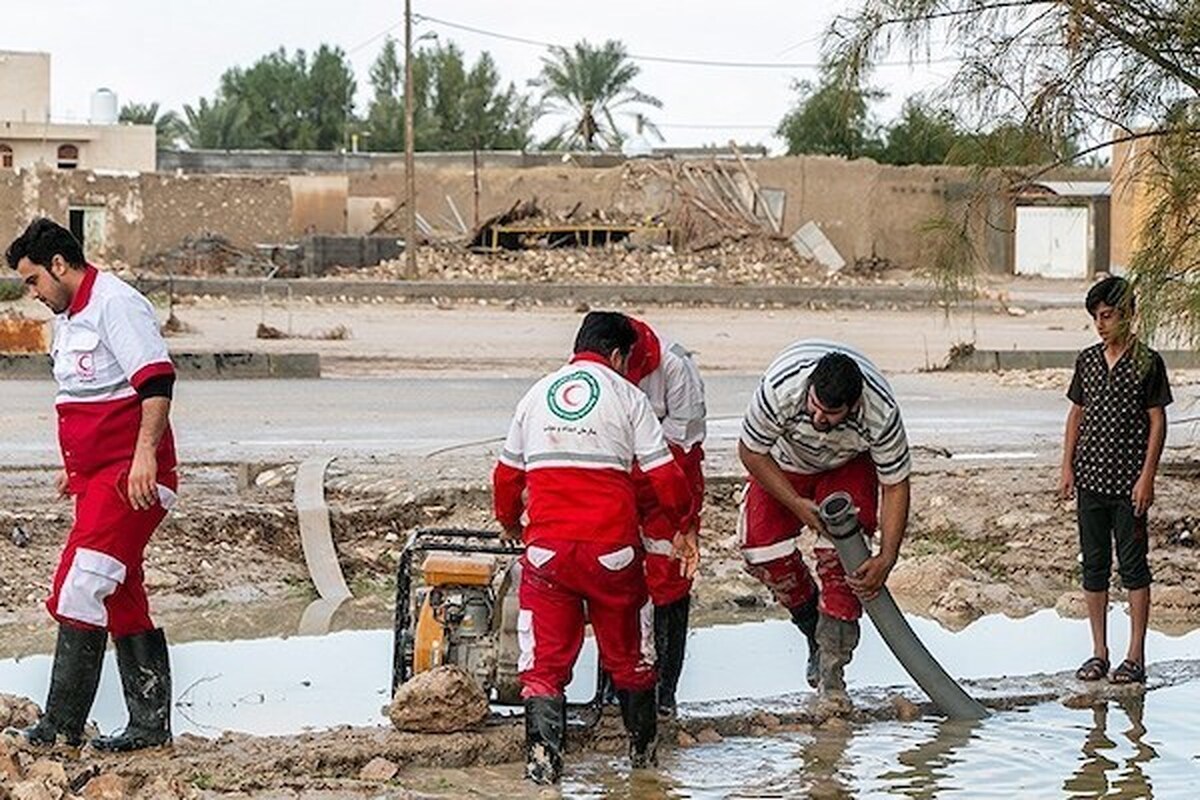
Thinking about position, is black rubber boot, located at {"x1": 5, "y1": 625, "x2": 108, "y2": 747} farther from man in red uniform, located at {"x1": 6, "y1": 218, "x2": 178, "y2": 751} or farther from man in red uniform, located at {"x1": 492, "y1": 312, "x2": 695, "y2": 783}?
man in red uniform, located at {"x1": 492, "y1": 312, "x2": 695, "y2": 783}

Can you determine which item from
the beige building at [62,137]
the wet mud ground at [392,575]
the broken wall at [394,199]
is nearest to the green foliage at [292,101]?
the beige building at [62,137]

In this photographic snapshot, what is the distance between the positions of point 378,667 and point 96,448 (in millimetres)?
2525

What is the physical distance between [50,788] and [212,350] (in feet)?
58.8

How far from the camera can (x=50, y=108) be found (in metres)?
64.5

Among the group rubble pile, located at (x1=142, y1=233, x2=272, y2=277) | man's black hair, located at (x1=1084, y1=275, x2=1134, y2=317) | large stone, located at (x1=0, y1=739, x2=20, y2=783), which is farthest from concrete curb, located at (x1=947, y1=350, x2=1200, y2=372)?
rubble pile, located at (x1=142, y1=233, x2=272, y2=277)

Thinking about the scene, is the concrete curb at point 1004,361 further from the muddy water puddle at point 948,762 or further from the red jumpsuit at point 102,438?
the red jumpsuit at point 102,438

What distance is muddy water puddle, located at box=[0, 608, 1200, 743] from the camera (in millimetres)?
8180

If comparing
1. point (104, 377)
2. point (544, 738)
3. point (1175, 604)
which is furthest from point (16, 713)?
point (1175, 604)

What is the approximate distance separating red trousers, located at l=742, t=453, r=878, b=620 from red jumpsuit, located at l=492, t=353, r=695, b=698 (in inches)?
45.8

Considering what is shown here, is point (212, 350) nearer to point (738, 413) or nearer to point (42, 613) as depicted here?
point (738, 413)

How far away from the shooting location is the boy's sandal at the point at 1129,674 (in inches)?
343

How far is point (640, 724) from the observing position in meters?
7.11

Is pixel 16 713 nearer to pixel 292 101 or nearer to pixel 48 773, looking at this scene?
pixel 48 773

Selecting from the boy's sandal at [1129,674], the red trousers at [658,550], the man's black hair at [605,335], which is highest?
the man's black hair at [605,335]
